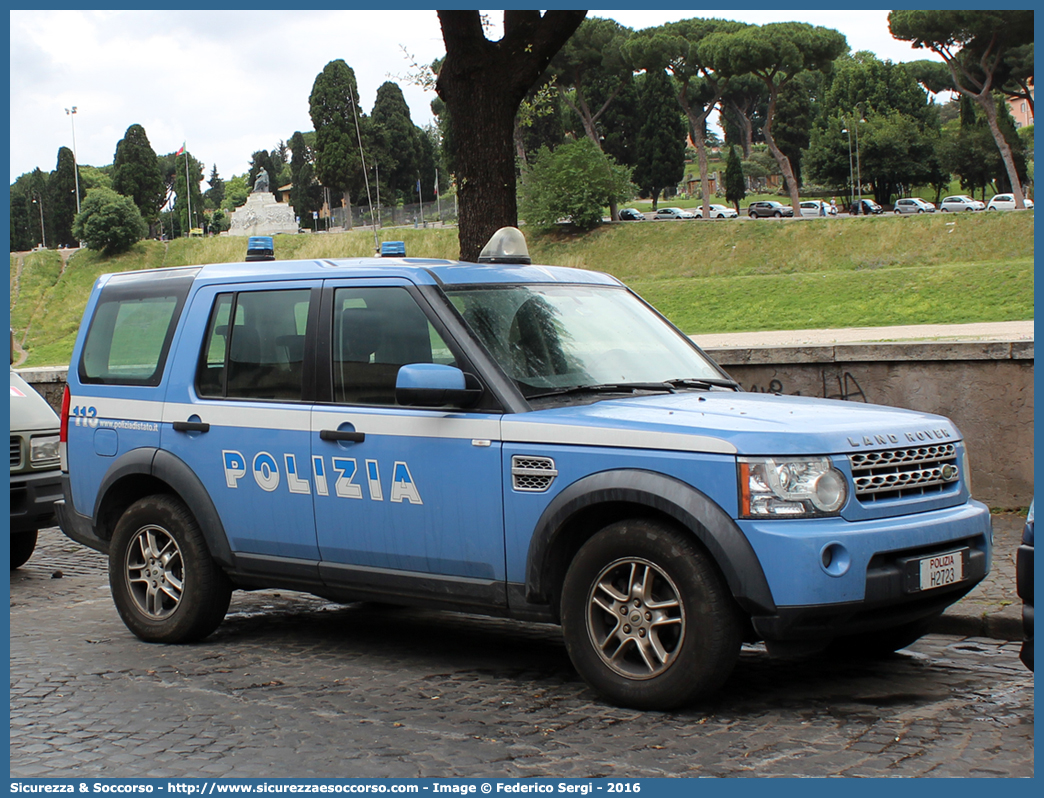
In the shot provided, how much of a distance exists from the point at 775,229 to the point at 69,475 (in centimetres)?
5280

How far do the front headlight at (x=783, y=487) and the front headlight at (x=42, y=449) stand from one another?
20.0 feet

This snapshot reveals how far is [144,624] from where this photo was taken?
21.0 feet

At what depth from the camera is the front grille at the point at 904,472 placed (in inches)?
180

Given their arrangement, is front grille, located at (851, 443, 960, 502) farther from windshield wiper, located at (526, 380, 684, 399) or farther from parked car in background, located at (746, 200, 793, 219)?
parked car in background, located at (746, 200, 793, 219)

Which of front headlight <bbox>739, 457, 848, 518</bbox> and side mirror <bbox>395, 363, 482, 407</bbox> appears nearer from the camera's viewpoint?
front headlight <bbox>739, 457, 848, 518</bbox>

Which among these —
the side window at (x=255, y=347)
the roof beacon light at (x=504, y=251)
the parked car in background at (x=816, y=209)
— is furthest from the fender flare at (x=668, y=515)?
the parked car in background at (x=816, y=209)

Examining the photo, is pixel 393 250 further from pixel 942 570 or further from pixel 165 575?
pixel 942 570

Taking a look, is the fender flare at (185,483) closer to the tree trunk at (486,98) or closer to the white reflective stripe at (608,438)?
the white reflective stripe at (608,438)

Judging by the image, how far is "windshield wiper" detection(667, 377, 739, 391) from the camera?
18.5 ft

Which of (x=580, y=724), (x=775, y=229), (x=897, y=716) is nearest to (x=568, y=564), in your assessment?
(x=580, y=724)

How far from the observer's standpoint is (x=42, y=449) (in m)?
8.84

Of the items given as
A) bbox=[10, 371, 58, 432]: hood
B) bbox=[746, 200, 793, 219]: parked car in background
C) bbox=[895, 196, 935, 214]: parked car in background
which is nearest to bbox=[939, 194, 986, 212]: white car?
bbox=[895, 196, 935, 214]: parked car in background

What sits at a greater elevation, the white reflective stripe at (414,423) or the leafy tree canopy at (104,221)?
the leafy tree canopy at (104,221)

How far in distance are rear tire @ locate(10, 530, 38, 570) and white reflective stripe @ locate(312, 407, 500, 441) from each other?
174 inches
